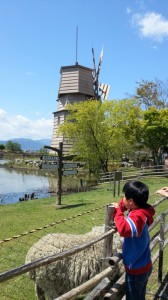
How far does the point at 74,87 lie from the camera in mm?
37250

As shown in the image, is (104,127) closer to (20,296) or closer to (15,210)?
(15,210)

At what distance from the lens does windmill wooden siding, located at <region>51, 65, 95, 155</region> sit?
37281 mm

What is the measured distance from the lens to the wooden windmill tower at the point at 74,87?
3728 cm

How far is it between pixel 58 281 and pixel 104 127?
810 inches

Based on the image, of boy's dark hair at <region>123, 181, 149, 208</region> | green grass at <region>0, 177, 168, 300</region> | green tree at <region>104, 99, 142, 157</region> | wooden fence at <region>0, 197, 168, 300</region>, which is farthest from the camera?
green tree at <region>104, 99, 142, 157</region>

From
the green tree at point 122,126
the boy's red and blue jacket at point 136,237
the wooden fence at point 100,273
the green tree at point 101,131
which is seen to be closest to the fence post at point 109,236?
the wooden fence at point 100,273

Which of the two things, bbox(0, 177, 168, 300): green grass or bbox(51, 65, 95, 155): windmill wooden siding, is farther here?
bbox(51, 65, 95, 155): windmill wooden siding

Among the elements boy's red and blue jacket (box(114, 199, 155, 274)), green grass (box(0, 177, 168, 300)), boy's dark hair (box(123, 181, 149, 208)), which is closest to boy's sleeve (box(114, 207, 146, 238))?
boy's red and blue jacket (box(114, 199, 155, 274))

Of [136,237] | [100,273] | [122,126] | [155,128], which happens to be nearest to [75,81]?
[122,126]

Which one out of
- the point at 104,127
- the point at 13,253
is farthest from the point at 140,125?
the point at 13,253

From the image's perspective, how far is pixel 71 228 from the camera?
8766 mm

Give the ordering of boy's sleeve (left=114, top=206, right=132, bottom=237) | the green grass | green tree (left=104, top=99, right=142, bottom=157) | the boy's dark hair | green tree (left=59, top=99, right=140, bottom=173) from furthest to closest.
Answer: green tree (left=104, top=99, right=142, bottom=157) → green tree (left=59, top=99, right=140, bottom=173) → the green grass → the boy's dark hair → boy's sleeve (left=114, top=206, right=132, bottom=237)

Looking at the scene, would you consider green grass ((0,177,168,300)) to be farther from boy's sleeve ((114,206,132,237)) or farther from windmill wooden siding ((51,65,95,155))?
windmill wooden siding ((51,65,95,155))

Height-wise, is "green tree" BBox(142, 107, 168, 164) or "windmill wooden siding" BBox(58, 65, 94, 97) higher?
"windmill wooden siding" BBox(58, 65, 94, 97)
